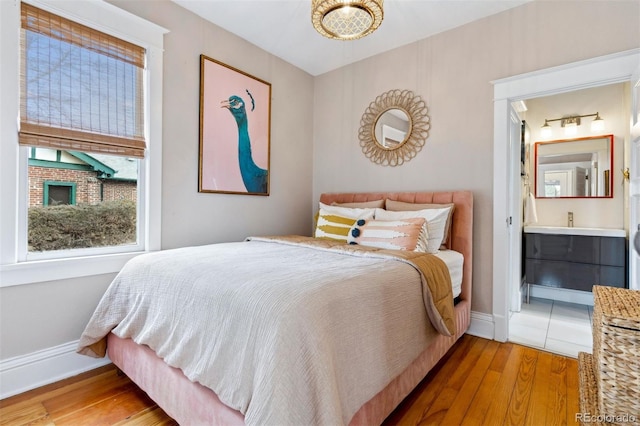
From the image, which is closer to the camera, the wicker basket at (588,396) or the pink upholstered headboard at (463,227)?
the wicker basket at (588,396)

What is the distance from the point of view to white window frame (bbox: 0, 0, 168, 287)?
1694 mm

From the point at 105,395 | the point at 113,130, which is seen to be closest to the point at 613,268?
the point at 105,395

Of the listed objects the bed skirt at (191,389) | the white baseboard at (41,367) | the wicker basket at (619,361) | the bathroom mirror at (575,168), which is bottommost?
the white baseboard at (41,367)

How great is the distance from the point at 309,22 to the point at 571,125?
318cm

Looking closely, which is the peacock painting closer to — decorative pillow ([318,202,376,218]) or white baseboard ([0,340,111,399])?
decorative pillow ([318,202,376,218])

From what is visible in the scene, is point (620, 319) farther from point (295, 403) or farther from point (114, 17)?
point (114, 17)

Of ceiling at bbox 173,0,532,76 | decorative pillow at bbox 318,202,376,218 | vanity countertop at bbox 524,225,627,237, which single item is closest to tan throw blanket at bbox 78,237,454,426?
decorative pillow at bbox 318,202,376,218

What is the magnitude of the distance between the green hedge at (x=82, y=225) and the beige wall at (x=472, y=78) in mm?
2127

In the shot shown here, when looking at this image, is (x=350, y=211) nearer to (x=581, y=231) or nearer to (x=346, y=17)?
(x=346, y=17)

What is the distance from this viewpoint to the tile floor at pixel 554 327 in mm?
2355

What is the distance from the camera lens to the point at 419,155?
9.52ft

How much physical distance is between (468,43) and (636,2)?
1009 millimetres

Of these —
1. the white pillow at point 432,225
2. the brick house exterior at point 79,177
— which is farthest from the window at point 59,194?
the white pillow at point 432,225

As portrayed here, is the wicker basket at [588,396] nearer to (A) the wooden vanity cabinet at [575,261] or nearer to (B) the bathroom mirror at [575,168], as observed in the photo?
(A) the wooden vanity cabinet at [575,261]
